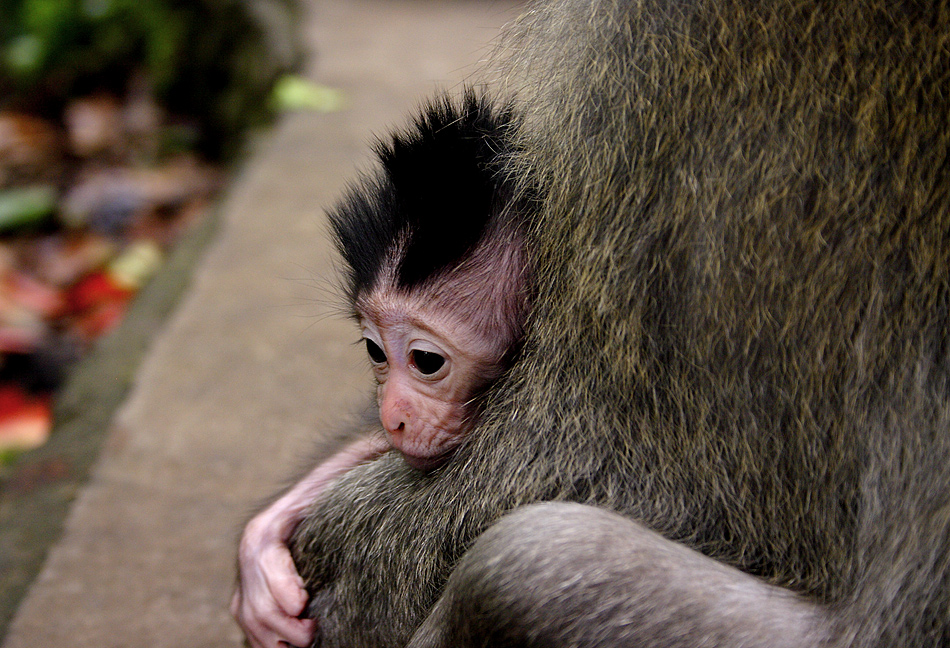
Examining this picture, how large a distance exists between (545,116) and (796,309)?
595 mm

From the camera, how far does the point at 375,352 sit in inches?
88.1

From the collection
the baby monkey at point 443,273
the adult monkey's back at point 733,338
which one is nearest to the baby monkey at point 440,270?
the baby monkey at point 443,273

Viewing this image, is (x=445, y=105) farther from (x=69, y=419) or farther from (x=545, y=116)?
(x=69, y=419)

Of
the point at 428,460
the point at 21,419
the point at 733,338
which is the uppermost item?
the point at 21,419

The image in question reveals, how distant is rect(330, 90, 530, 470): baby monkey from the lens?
6.87 ft

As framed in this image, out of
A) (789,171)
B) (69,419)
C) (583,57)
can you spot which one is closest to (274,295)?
(69,419)

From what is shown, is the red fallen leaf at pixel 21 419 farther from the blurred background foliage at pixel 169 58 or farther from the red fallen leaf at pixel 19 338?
the blurred background foliage at pixel 169 58

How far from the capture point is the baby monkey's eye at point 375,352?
87.6 inches

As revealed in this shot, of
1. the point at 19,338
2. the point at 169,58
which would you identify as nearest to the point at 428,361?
the point at 19,338

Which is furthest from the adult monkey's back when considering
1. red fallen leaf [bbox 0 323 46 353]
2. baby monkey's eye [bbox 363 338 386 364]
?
red fallen leaf [bbox 0 323 46 353]

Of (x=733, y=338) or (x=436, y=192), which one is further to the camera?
(x=436, y=192)

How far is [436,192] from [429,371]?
14.2 inches

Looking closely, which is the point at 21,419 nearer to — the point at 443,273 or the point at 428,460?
the point at 428,460

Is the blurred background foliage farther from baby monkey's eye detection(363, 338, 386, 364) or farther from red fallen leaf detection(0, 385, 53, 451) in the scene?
baby monkey's eye detection(363, 338, 386, 364)
